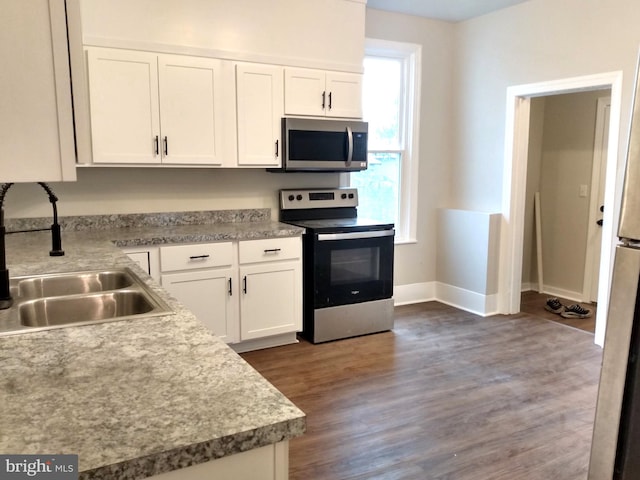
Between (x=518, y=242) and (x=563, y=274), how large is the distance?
1110 mm

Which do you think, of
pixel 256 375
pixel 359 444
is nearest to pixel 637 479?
pixel 256 375

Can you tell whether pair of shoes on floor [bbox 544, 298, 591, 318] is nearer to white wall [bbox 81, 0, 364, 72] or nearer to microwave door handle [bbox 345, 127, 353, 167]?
microwave door handle [bbox 345, 127, 353, 167]

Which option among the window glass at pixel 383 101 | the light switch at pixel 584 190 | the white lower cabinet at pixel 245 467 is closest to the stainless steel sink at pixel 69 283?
the white lower cabinet at pixel 245 467

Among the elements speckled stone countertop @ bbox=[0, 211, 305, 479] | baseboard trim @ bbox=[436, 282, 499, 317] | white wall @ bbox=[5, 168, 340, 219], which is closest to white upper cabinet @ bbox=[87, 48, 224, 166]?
white wall @ bbox=[5, 168, 340, 219]

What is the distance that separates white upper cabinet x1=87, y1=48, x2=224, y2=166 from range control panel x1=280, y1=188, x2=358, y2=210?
71 centimetres

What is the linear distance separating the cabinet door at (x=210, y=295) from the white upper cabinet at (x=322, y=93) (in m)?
1.32

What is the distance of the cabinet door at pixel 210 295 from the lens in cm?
324

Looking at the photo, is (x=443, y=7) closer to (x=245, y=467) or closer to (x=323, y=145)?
(x=323, y=145)

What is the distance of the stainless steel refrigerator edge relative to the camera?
0.87 meters

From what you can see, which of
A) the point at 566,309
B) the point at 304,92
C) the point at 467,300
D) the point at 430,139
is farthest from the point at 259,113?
the point at 566,309

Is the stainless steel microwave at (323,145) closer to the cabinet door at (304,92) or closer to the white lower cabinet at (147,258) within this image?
the cabinet door at (304,92)

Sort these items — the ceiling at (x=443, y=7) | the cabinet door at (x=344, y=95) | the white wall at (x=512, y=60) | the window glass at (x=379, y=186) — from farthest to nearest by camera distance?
the window glass at (x=379, y=186) < the ceiling at (x=443, y=7) < the cabinet door at (x=344, y=95) < the white wall at (x=512, y=60)

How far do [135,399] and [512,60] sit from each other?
4.34m

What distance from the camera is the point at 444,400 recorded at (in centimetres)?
289
